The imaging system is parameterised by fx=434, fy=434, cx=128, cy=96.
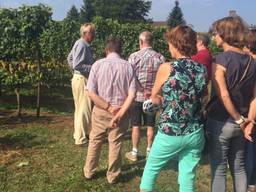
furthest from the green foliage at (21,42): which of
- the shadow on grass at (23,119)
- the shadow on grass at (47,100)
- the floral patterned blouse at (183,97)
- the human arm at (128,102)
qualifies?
the floral patterned blouse at (183,97)

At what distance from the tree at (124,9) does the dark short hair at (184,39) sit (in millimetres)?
67585

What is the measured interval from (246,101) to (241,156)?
0.53 meters

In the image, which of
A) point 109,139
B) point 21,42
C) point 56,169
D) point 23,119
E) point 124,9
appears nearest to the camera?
point 109,139

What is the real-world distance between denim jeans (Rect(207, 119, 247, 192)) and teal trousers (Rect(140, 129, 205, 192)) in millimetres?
126

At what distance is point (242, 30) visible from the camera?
3.95 metres

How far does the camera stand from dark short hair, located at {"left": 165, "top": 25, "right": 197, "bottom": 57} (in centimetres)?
392

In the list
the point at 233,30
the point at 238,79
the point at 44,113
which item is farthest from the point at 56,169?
the point at 44,113

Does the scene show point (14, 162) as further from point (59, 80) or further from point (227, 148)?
point (59, 80)

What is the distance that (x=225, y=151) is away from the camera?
4039 mm

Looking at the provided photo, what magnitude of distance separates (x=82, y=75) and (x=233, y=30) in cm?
335

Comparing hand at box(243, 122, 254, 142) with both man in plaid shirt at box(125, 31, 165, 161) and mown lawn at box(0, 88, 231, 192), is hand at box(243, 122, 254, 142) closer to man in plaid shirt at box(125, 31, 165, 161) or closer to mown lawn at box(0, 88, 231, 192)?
mown lawn at box(0, 88, 231, 192)

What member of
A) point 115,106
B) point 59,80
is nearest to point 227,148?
point 115,106

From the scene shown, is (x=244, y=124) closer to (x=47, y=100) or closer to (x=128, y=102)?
(x=128, y=102)

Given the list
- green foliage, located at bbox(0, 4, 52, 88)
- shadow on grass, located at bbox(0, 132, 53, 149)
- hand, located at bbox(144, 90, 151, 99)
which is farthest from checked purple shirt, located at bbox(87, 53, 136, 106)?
green foliage, located at bbox(0, 4, 52, 88)
